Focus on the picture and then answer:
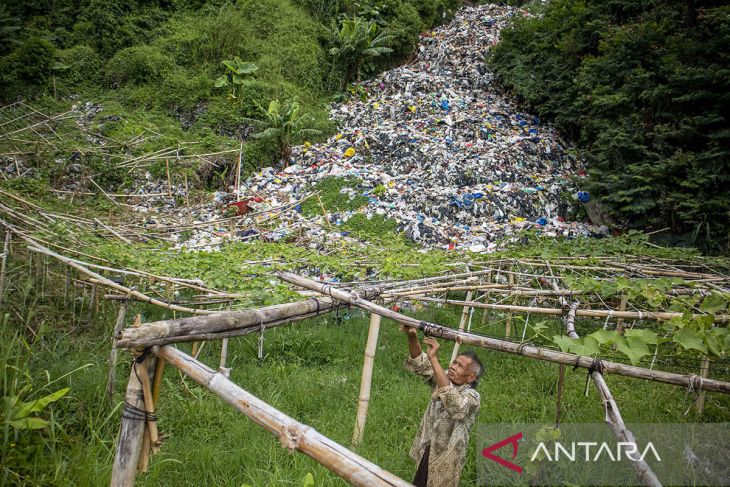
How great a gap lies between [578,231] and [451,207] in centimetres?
215

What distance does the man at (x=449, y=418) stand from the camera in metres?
2.23

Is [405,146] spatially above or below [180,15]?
below

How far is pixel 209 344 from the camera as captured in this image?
437 centimetres

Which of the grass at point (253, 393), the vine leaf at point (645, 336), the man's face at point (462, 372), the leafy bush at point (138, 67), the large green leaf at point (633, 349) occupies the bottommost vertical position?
the grass at point (253, 393)

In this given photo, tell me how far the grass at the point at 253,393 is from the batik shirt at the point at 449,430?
1.67 ft

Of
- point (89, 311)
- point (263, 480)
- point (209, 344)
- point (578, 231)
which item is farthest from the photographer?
point (578, 231)

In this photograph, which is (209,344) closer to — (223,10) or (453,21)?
(223,10)

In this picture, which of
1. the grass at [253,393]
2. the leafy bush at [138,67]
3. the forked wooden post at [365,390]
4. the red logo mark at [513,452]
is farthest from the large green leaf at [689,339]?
the leafy bush at [138,67]

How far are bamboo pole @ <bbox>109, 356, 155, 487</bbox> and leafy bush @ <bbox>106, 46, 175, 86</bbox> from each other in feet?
36.5

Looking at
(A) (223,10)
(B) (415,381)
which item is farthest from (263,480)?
(A) (223,10)

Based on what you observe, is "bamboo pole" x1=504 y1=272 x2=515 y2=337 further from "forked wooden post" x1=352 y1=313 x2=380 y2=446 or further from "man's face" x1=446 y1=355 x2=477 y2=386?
"man's face" x1=446 y1=355 x2=477 y2=386

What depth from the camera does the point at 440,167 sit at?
8859mm

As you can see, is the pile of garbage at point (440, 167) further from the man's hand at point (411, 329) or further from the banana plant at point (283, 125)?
the man's hand at point (411, 329)

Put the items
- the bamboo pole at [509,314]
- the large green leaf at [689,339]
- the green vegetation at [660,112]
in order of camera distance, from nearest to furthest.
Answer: the large green leaf at [689,339] < the bamboo pole at [509,314] < the green vegetation at [660,112]
